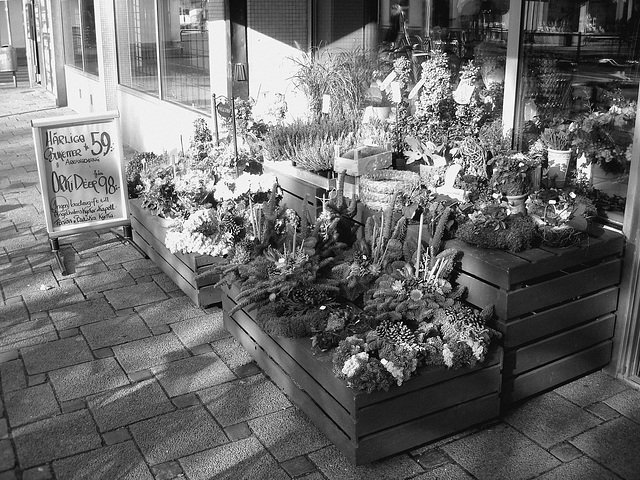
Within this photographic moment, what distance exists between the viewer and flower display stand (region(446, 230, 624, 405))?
139 inches

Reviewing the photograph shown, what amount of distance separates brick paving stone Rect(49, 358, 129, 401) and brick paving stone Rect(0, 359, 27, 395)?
0.51 ft

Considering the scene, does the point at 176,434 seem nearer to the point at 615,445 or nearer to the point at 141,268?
the point at 615,445

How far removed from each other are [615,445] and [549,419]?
1.10 ft

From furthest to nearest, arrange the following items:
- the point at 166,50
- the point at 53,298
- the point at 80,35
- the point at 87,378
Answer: the point at 80,35 < the point at 166,50 < the point at 53,298 < the point at 87,378

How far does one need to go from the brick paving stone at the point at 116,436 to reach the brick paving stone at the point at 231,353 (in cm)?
80

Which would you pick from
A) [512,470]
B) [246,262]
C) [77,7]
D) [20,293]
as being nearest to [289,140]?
[246,262]

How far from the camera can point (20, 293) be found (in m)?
5.23

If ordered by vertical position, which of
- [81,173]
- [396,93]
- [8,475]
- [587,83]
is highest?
[587,83]

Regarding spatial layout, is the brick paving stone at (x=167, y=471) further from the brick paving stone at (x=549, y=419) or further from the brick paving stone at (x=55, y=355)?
the brick paving stone at (x=549, y=419)

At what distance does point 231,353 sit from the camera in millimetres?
4309

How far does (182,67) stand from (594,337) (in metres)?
6.01

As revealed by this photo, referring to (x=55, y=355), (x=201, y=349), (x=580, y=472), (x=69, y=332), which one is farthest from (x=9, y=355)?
(x=580, y=472)

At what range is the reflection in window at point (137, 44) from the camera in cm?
935

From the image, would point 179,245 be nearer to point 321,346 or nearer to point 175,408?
point 175,408
